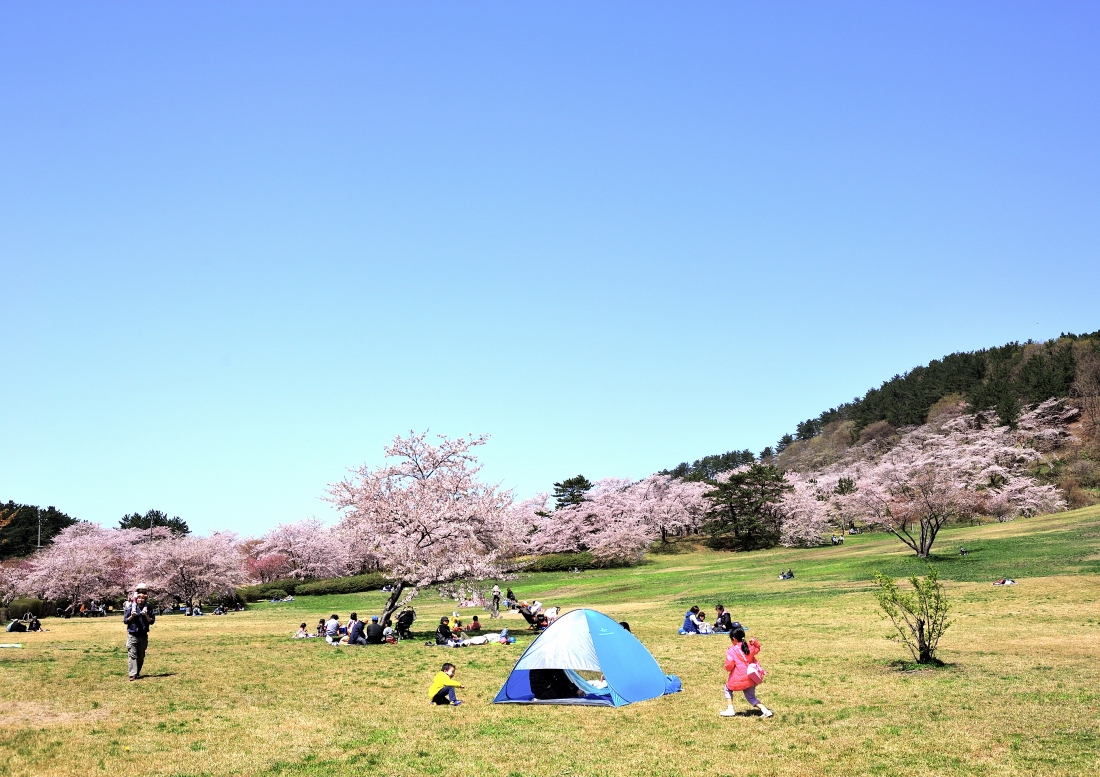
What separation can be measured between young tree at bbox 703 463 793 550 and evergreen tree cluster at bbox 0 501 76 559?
84.9 meters

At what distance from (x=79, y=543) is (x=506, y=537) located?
5356 cm

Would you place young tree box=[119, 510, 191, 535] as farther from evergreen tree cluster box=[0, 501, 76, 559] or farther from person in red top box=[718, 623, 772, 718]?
person in red top box=[718, 623, 772, 718]

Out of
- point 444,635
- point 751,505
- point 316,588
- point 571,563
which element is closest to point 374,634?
point 444,635

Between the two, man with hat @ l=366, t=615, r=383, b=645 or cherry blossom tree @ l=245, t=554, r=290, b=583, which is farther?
cherry blossom tree @ l=245, t=554, r=290, b=583

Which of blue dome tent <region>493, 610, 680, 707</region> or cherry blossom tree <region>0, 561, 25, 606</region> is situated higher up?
cherry blossom tree <region>0, 561, 25, 606</region>

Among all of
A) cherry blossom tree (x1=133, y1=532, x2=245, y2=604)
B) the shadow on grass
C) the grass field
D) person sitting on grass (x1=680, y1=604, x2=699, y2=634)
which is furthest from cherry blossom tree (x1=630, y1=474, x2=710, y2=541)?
the shadow on grass

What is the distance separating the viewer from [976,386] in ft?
388

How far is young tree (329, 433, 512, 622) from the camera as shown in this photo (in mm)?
30391

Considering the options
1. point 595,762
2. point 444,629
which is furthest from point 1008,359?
point 595,762

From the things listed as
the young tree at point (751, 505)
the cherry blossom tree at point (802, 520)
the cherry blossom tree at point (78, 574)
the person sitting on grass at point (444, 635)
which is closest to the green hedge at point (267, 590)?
the cherry blossom tree at point (78, 574)

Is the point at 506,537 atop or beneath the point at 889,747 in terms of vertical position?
atop

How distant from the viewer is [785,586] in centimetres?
4578

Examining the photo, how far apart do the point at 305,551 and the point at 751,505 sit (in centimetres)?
5351

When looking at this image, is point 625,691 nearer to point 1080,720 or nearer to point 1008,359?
point 1080,720
